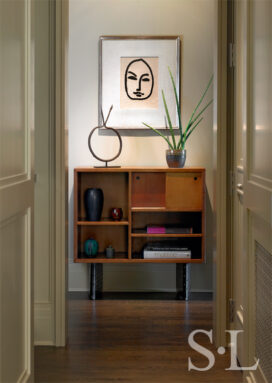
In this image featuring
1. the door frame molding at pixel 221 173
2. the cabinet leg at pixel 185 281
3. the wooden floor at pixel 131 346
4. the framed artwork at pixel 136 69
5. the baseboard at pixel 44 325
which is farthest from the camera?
the framed artwork at pixel 136 69

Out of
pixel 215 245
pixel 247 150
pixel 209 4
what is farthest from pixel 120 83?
pixel 247 150

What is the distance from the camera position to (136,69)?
4.65 m

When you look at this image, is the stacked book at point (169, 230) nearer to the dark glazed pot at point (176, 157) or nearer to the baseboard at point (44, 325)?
the dark glazed pot at point (176, 157)

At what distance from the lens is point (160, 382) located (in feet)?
9.35

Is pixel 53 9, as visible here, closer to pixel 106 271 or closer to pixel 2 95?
pixel 2 95

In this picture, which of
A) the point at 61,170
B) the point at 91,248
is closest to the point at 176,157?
the point at 91,248

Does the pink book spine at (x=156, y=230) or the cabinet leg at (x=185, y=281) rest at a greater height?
the pink book spine at (x=156, y=230)

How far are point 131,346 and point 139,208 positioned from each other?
1.30 m

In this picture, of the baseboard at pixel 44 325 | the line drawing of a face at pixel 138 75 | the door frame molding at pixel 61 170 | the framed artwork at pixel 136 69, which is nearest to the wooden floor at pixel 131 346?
the baseboard at pixel 44 325

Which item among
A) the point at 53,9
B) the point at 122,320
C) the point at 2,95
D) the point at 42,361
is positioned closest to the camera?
the point at 2,95

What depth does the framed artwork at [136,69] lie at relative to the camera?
464 cm

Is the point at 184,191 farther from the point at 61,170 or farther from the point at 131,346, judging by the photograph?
the point at 131,346

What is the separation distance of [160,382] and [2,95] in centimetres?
160

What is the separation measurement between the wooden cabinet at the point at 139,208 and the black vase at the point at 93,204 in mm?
60
